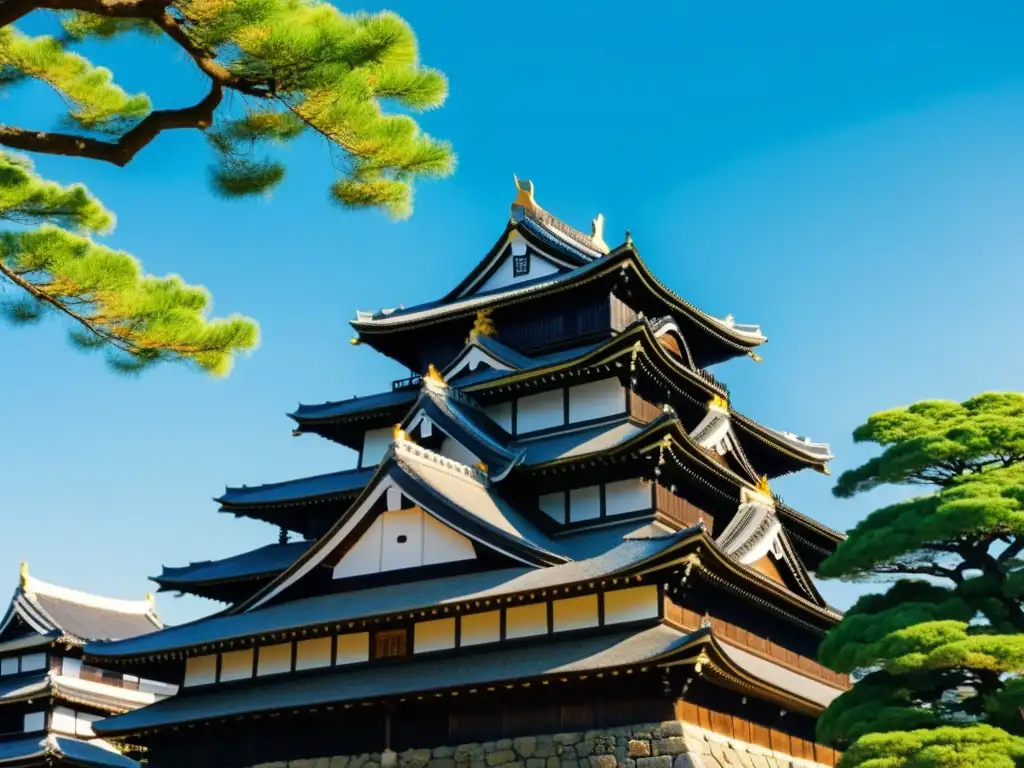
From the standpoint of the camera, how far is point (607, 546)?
72.8 feet

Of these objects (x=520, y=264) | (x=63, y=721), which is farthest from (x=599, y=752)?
(x=63, y=721)

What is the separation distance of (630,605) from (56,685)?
2242 cm

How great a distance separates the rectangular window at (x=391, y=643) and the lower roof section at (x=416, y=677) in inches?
13.6

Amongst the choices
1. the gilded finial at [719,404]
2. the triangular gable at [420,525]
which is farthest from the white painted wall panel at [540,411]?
the gilded finial at [719,404]

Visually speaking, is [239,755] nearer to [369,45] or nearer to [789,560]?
[789,560]

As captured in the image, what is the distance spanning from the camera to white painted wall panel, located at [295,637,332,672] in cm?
2195

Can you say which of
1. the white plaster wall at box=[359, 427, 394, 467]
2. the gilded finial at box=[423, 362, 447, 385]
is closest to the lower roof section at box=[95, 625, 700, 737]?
the gilded finial at box=[423, 362, 447, 385]

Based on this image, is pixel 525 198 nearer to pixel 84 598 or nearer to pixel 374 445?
pixel 374 445

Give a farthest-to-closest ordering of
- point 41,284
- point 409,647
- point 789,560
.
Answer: point 789,560
point 409,647
point 41,284

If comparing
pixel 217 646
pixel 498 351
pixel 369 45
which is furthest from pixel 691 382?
pixel 369 45

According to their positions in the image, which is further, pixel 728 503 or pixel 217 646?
pixel 728 503

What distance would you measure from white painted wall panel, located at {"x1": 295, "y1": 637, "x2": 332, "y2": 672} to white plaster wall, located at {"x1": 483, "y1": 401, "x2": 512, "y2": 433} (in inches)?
272

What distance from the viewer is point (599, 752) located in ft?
60.4

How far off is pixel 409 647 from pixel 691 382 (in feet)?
32.1
